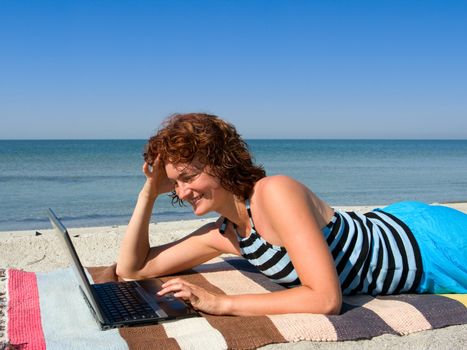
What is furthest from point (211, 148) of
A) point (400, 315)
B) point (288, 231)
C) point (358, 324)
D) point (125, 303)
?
point (400, 315)

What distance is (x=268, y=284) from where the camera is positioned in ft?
11.9

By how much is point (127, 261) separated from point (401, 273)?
1.79 meters

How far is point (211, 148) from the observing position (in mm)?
2893

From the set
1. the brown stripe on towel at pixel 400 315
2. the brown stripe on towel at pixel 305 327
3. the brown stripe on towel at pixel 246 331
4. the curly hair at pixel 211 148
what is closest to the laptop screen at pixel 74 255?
the brown stripe on towel at pixel 246 331

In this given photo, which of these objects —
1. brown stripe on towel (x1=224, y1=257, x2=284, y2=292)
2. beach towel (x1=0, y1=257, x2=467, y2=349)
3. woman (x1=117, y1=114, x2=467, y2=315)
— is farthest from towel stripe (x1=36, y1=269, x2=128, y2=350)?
brown stripe on towel (x1=224, y1=257, x2=284, y2=292)

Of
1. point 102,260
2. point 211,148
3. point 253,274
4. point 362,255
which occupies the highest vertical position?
point 211,148

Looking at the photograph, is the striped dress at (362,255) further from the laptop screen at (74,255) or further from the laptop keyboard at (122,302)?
the laptop screen at (74,255)

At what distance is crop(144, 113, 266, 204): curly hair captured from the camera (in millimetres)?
2871

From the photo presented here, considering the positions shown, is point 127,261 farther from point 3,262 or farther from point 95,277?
point 3,262

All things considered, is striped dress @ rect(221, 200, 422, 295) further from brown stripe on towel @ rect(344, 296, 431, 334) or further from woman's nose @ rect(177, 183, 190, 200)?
woman's nose @ rect(177, 183, 190, 200)

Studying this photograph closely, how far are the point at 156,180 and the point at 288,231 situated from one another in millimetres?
1163

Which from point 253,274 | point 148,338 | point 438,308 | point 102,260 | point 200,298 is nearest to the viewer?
point 148,338

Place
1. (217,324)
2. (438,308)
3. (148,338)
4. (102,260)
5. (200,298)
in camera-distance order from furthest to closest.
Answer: (102,260)
(438,308)
(200,298)
(217,324)
(148,338)

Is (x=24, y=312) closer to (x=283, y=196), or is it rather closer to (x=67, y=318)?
(x=67, y=318)
